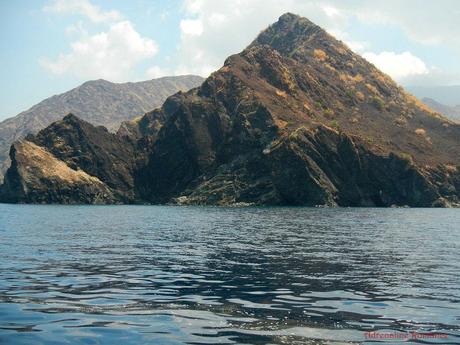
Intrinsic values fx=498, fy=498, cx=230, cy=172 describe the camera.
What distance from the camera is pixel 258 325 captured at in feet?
62.8

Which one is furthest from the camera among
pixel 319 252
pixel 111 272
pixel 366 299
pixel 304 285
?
pixel 319 252

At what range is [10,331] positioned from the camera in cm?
1791

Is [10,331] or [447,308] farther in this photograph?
[447,308]

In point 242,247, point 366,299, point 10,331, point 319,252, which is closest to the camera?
point 10,331

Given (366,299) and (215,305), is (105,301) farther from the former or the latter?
(366,299)

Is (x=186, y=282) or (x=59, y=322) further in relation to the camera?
(x=186, y=282)

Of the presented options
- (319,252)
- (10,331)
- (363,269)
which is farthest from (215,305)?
(319,252)

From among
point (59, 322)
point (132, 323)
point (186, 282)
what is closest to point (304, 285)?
point (186, 282)

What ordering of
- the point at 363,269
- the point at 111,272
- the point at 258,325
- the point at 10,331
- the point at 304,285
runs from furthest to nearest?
the point at 363,269 → the point at 111,272 → the point at 304,285 → the point at 258,325 → the point at 10,331

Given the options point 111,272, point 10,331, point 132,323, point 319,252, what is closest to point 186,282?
point 111,272

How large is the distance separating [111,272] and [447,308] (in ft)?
65.6

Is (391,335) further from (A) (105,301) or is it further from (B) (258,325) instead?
(A) (105,301)

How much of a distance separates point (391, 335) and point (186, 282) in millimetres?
13974

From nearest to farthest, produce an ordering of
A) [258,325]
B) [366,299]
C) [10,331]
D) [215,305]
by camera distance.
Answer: [10,331], [258,325], [215,305], [366,299]
